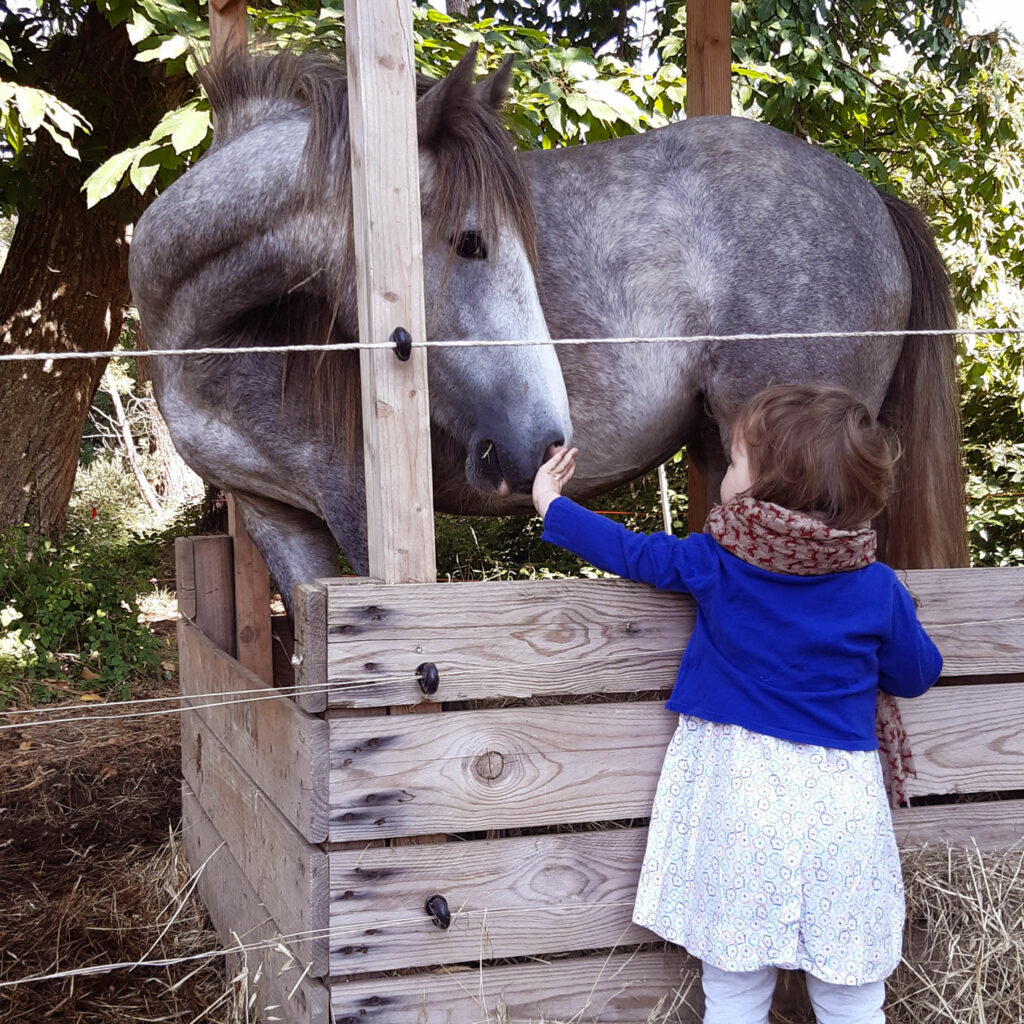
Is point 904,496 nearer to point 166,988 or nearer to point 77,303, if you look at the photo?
point 166,988

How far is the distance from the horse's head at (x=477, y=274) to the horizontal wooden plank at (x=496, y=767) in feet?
1.72

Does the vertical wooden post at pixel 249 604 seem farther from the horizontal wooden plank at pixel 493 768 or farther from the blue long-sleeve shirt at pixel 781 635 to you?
the blue long-sleeve shirt at pixel 781 635

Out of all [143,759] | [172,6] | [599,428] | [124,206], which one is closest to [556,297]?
[599,428]

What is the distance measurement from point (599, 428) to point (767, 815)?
1344 millimetres

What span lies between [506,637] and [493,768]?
208 mm

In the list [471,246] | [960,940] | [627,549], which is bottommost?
[960,940]

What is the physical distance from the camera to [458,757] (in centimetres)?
162

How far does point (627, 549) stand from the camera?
163cm

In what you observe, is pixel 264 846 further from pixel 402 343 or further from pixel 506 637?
pixel 402 343

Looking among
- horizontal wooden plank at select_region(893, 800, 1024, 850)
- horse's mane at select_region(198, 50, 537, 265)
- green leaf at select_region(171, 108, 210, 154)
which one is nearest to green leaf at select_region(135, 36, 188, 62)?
green leaf at select_region(171, 108, 210, 154)

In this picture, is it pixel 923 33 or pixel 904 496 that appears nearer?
pixel 904 496

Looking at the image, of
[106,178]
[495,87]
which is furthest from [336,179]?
[106,178]

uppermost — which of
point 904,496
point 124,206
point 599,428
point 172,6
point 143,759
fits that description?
point 172,6

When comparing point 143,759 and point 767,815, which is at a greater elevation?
point 767,815
